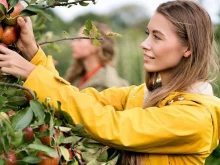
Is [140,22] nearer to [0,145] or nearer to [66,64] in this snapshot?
[66,64]

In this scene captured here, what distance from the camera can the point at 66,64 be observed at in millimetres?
11875

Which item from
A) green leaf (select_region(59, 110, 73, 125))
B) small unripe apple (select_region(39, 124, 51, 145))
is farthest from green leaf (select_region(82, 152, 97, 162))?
small unripe apple (select_region(39, 124, 51, 145))

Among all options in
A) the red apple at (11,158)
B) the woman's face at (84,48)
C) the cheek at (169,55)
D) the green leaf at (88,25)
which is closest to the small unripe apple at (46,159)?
the red apple at (11,158)

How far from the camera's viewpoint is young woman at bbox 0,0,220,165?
183 cm

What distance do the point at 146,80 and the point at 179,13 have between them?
0.29 metres

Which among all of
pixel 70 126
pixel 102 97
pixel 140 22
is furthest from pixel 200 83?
pixel 140 22

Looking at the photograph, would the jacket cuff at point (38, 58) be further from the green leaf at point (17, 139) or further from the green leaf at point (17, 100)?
the green leaf at point (17, 139)

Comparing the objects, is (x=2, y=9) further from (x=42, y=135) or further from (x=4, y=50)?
(x=42, y=135)

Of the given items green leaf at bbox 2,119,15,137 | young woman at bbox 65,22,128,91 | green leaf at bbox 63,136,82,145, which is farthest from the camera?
young woman at bbox 65,22,128,91

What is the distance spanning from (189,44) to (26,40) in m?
0.63

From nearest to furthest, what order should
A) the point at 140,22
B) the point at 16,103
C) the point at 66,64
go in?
1. the point at 16,103
2. the point at 66,64
3. the point at 140,22

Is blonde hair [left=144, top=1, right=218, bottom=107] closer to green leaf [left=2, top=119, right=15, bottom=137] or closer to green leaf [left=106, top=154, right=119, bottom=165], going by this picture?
green leaf [left=106, top=154, right=119, bottom=165]

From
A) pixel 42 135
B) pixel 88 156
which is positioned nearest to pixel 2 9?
pixel 42 135

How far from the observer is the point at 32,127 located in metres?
1.62
